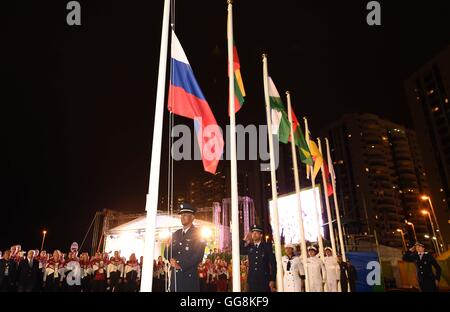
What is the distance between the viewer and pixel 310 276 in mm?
11953

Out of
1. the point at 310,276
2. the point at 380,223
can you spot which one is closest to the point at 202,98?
the point at 310,276

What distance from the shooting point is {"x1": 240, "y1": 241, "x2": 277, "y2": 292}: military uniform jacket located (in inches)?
327

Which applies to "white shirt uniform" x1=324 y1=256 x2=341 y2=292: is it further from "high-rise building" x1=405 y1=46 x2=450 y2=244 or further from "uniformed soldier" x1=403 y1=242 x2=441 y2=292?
"high-rise building" x1=405 y1=46 x2=450 y2=244

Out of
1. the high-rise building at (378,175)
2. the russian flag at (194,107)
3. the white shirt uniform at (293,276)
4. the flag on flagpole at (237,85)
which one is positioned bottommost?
the white shirt uniform at (293,276)

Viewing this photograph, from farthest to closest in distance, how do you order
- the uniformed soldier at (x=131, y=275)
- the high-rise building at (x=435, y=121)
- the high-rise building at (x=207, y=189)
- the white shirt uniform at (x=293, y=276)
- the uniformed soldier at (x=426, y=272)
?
the high-rise building at (x=207, y=189) < the high-rise building at (x=435, y=121) < the uniformed soldier at (x=131, y=275) < the uniformed soldier at (x=426, y=272) < the white shirt uniform at (x=293, y=276)

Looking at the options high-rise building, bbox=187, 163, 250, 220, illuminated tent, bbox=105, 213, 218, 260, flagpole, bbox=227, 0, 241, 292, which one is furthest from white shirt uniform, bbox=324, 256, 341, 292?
high-rise building, bbox=187, 163, 250, 220

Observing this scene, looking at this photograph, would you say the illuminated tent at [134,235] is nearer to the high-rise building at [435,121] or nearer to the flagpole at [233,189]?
the flagpole at [233,189]

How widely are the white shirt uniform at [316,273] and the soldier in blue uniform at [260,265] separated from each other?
3.98 meters

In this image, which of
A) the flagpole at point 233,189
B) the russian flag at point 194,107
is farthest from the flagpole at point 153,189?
the flagpole at point 233,189

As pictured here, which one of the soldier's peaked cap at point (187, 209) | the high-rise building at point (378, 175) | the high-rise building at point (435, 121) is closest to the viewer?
the soldier's peaked cap at point (187, 209)

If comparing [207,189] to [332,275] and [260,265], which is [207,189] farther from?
[260,265]

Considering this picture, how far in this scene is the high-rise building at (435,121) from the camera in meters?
64.8

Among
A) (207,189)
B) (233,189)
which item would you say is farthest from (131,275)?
(207,189)
